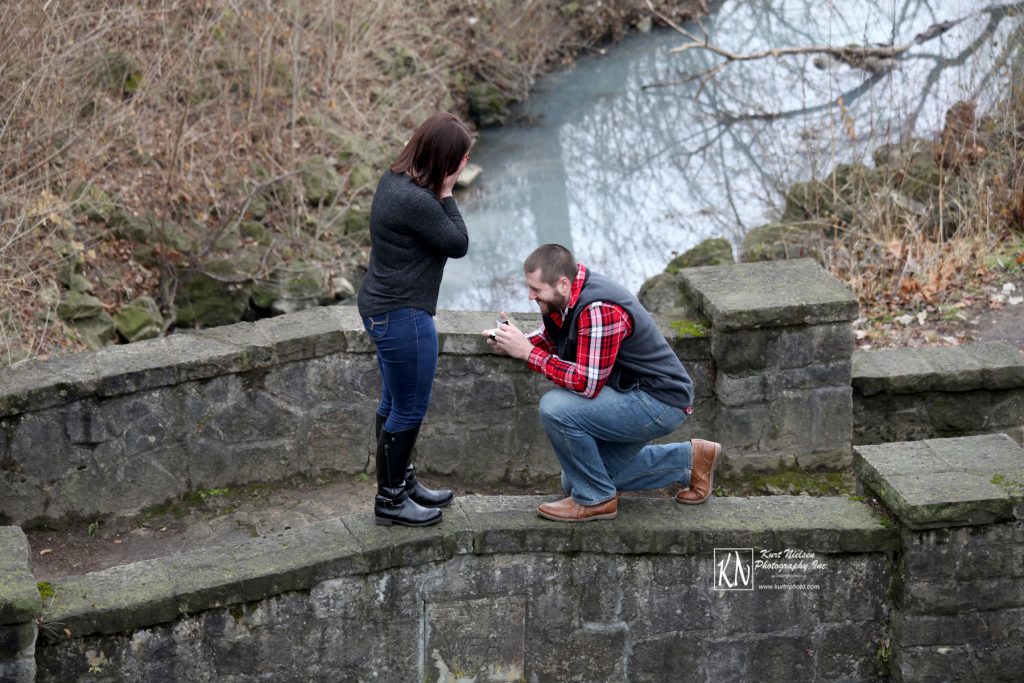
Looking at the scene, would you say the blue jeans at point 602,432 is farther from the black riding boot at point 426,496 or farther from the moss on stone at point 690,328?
the moss on stone at point 690,328

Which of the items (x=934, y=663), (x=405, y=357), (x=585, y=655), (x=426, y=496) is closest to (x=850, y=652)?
(x=934, y=663)

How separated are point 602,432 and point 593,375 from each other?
0.84 ft

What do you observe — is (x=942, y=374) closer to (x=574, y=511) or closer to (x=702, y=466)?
(x=702, y=466)

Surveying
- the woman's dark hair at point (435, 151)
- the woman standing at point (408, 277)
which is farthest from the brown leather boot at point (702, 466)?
the woman's dark hair at point (435, 151)

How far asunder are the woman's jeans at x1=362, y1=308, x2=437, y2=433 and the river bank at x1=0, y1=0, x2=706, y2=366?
2.67 metres

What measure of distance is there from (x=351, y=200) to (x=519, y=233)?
187cm

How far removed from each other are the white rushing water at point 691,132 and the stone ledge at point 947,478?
567 centimetres

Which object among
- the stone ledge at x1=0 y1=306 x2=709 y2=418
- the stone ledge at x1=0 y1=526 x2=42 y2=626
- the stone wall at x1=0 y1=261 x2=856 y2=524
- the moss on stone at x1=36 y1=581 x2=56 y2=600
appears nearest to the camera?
the stone ledge at x1=0 y1=526 x2=42 y2=626

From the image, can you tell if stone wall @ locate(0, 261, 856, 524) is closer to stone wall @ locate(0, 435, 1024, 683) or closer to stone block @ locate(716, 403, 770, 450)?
stone block @ locate(716, 403, 770, 450)

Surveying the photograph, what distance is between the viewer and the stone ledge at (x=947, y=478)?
438cm

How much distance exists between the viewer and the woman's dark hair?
411 centimetres

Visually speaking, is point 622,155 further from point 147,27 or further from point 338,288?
point 147,27

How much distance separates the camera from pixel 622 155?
14875 mm

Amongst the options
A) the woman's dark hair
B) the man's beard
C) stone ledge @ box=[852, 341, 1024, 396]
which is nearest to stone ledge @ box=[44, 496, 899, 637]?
the man's beard
